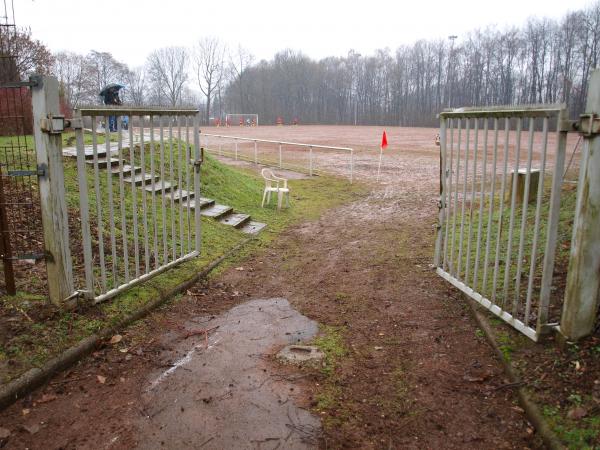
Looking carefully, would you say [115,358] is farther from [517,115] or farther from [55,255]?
[517,115]

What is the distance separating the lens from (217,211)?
857 cm

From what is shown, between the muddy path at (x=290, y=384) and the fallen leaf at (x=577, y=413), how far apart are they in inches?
9.1

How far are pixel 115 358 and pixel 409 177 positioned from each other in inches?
515

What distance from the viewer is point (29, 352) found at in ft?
11.7

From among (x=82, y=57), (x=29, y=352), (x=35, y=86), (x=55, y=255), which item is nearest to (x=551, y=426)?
(x=29, y=352)

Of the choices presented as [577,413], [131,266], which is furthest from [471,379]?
[131,266]

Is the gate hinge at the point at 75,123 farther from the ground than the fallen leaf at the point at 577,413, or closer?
farther from the ground

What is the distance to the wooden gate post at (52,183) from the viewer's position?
3811 mm

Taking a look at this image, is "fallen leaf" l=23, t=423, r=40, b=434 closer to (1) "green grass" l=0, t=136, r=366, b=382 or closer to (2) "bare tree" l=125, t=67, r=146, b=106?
(1) "green grass" l=0, t=136, r=366, b=382

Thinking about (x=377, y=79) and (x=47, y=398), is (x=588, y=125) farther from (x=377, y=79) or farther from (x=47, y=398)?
(x=377, y=79)

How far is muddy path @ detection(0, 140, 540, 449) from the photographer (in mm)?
2961

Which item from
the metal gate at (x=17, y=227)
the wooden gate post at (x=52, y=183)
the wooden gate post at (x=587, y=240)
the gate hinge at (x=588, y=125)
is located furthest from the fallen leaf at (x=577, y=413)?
the metal gate at (x=17, y=227)

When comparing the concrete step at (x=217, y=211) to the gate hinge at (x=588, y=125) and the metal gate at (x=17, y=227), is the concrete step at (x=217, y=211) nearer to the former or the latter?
the metal gate at (x=17, y=227)

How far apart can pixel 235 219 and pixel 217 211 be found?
32cm
